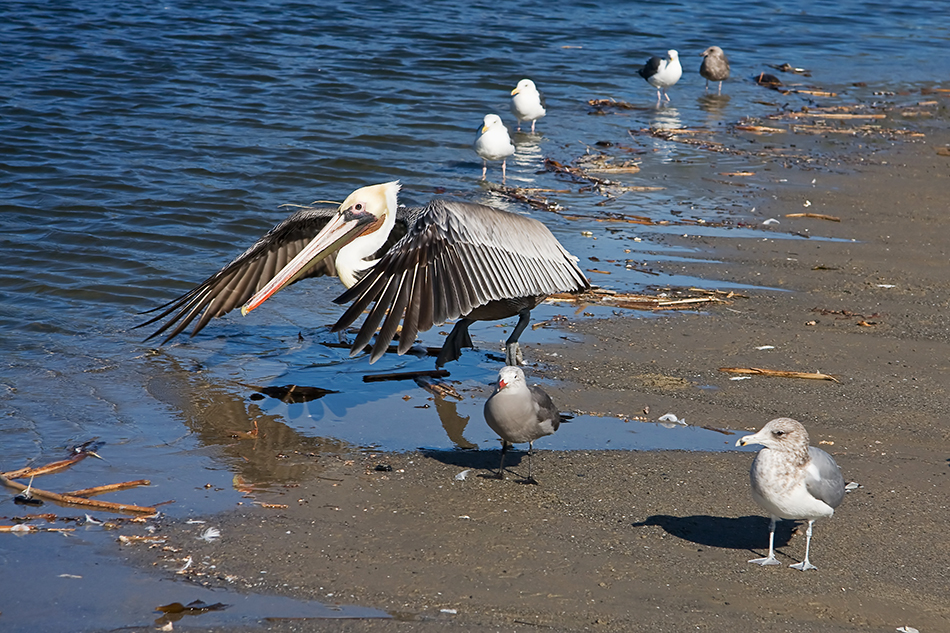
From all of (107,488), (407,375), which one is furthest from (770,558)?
(107,488)

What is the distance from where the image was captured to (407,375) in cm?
549

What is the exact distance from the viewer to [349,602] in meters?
3.26

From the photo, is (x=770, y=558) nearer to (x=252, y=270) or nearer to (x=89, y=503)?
(x=89, y=503)

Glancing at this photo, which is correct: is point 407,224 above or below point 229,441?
above

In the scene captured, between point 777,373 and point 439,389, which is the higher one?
point 777,373

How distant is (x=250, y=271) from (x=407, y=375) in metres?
1.25

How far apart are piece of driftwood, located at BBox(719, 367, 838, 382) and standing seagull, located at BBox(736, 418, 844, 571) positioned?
1.74 meters

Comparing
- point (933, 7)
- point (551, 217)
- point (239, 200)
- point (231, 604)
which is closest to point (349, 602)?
point (231, 604)

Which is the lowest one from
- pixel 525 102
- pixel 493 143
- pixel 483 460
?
pixel 483 460

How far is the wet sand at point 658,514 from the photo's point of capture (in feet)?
10.8

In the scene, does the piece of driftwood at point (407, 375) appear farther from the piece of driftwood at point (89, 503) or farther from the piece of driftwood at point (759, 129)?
the piece of driftwood at point (759, 129)

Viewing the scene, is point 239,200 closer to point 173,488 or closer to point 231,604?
point 173,488

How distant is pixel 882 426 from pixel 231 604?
3090 mm

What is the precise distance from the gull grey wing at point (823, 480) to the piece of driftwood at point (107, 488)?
260cm
